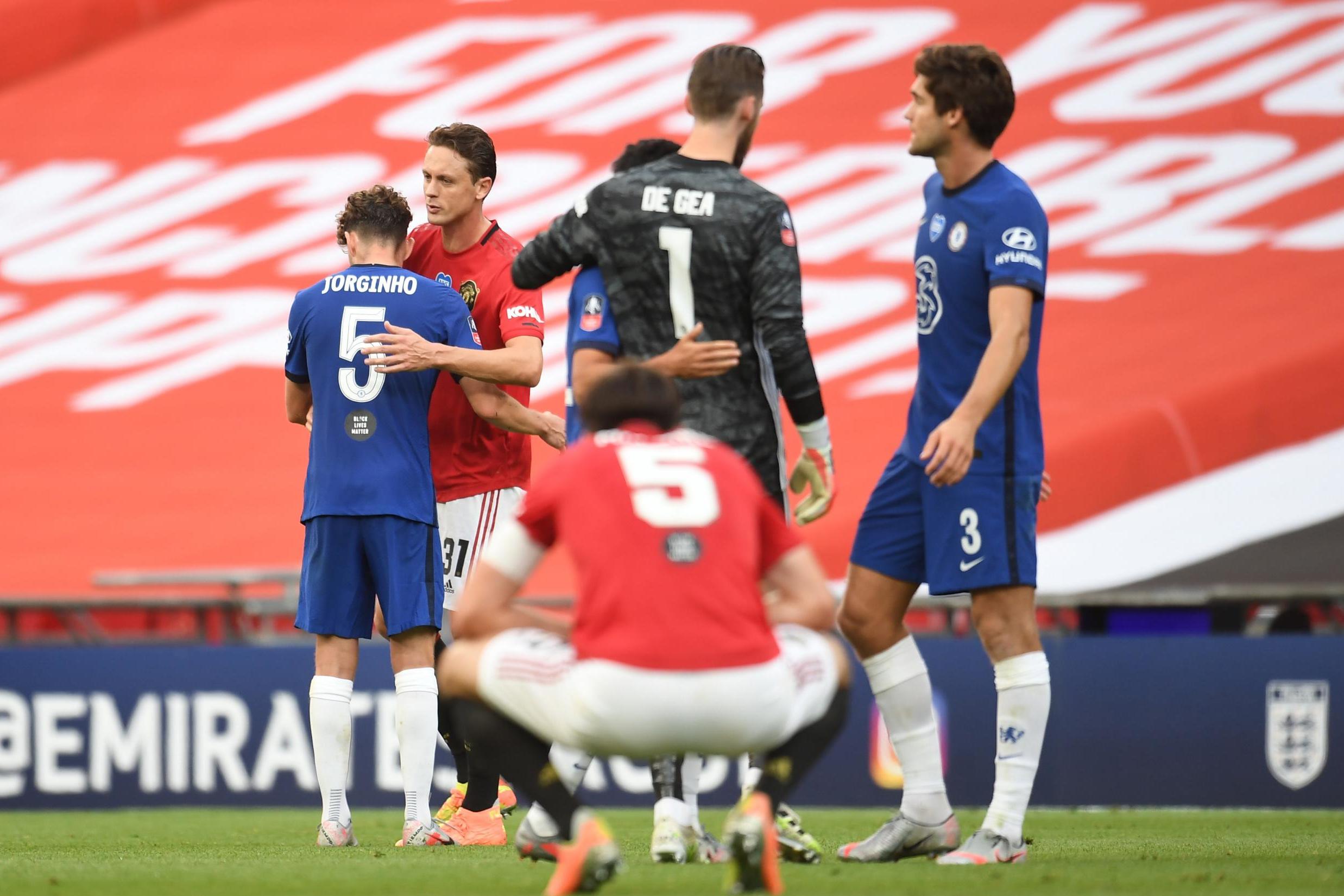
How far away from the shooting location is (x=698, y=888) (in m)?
4.16

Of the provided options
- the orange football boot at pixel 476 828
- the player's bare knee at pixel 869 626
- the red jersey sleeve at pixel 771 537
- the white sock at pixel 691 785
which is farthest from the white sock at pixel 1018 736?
the orange football boot at pixel 476 828

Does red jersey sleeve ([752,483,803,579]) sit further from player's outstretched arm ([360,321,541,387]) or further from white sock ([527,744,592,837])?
player's outstretched arm ([360,321,541,387])

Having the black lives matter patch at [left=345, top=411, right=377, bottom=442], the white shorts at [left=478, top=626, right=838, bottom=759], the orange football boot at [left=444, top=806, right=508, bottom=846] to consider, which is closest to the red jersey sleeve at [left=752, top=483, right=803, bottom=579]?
the white shorts at [left=478, top=626, right=838, bottom=759]

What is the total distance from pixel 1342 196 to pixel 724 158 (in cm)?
984

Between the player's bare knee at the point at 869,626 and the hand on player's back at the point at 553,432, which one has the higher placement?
the hand on player's back at the point at 553,432

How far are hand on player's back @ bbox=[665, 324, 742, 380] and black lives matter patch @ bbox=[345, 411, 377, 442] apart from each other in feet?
4.74

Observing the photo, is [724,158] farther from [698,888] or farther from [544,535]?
[698,888]

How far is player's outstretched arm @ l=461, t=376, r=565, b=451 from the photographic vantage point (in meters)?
6.46

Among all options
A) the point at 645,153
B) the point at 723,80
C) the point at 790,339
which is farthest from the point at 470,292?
the point at 790,339

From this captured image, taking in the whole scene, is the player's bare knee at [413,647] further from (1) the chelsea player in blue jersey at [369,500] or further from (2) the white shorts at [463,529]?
(2) the white shorts at [463,529]

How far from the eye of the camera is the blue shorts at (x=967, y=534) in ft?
16.7

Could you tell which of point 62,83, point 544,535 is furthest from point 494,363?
point 62,83

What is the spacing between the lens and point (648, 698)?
3809 mm

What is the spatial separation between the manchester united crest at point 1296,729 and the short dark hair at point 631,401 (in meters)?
6.36
